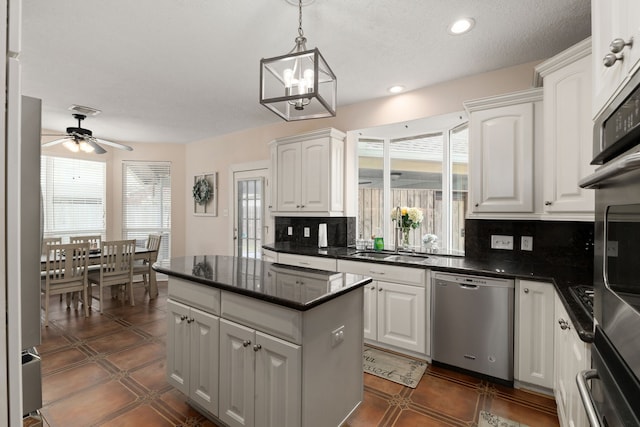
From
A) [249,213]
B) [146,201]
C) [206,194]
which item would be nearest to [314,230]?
[249,213]

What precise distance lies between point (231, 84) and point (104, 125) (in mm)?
2759

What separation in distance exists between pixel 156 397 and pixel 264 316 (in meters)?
1.37

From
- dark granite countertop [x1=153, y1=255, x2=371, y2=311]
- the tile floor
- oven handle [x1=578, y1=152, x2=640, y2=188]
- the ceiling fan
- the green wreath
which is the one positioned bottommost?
the tile floor

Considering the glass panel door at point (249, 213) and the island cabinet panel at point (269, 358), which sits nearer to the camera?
the island cabinet panel at point (269, 358)

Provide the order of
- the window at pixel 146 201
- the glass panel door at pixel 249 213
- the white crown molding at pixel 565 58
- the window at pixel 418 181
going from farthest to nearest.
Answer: the window at pixel 146 201
the glass panel door at pixel 249 213
the window at pixel 418 181
the white crown molding at pixel 565 58

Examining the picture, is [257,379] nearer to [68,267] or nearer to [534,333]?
[534,333]

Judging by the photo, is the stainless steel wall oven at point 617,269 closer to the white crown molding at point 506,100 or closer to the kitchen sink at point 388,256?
the white crown molding at point 506,100

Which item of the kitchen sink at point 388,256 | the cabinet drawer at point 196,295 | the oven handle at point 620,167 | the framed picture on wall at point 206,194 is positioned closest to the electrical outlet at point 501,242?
the kitchen sink at point 388,256

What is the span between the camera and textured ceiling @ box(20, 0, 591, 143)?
198 centimetres

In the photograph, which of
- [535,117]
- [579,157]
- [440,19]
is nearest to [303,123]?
[440,19]

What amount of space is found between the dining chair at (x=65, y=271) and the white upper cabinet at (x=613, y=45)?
4.71m

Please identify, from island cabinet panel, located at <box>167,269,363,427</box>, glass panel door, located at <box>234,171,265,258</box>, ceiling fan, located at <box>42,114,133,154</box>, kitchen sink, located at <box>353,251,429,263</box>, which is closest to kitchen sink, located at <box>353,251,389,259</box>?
kitchen sink, located at <box>353,251,429,263</box>

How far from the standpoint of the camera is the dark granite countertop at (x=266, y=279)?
57.9 inches

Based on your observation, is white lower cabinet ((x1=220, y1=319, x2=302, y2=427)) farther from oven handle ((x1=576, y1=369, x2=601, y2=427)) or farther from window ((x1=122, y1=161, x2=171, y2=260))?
window ((x1=122, y1=161, x2=171, y2=260))
